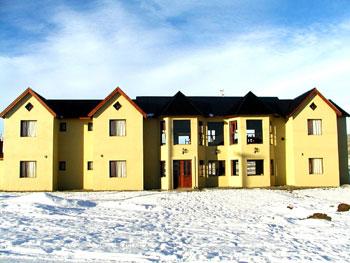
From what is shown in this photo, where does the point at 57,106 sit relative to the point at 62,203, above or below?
above

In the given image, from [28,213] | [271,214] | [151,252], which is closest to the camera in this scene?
[151,252]

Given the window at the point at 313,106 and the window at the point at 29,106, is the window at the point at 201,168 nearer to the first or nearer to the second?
the window at the point at 313,106

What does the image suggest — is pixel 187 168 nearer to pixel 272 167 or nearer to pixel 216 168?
pixel 216 168

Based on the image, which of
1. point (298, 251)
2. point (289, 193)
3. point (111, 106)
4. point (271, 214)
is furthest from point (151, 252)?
point (111, 106)

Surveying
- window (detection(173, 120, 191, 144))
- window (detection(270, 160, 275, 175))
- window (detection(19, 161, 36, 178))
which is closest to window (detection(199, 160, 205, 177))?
window (detection(173, 120, 191, 144))

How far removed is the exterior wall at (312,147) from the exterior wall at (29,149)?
2036 centimetres

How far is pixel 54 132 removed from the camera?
28078 millimetres

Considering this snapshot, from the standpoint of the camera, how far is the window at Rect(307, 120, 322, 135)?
1164 inches

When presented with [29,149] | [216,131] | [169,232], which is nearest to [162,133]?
[216,131]

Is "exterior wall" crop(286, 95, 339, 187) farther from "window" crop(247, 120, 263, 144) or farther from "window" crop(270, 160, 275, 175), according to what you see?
"window" crop(247, 120, 263, 144)

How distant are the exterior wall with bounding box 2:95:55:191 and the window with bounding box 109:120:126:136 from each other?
15.9ft

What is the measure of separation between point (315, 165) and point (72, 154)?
828 inches

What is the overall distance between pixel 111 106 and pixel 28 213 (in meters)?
15.1

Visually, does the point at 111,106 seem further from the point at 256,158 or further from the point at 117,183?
the point at 256,158
